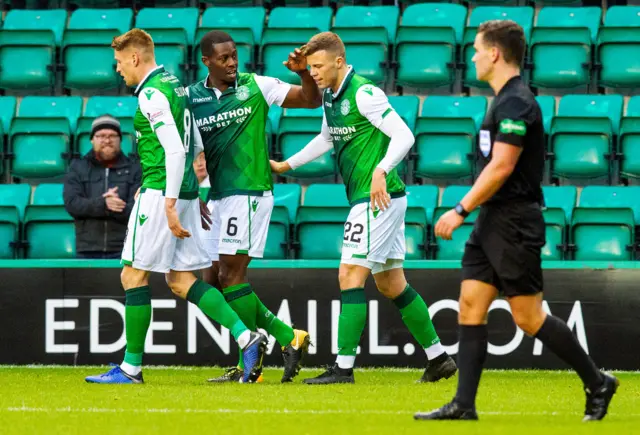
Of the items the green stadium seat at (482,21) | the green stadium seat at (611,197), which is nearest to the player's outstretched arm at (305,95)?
the green stadium seat at (611,197)

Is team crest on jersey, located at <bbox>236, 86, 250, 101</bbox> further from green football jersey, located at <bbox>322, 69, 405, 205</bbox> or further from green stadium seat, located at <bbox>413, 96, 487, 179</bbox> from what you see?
green stadium seat, located at <bbox>413, 96, 487, 179</bbox>

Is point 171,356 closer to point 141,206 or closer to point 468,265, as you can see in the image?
point 141,206

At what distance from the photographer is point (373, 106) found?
285 inches

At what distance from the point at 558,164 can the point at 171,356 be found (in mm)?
4238

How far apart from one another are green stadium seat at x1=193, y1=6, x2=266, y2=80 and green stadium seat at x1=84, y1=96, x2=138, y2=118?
2.64ft

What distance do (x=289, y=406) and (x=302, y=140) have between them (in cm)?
556

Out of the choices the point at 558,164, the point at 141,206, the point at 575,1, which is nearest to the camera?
the point at 141,206

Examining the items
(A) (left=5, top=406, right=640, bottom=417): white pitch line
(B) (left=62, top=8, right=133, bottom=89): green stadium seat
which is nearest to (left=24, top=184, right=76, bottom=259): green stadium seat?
(B) (left=62, top=8, right=133, bottom=89): green stadium seat

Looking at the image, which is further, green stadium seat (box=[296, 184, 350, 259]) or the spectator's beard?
green stadium seat (box=[296, 184, 350, 259])

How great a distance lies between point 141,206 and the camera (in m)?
7.19

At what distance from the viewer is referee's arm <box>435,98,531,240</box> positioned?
517cm

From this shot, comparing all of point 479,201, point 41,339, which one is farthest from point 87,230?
point 479,201

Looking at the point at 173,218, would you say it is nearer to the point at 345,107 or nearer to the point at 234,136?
the point at 234,136

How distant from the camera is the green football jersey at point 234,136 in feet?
24.8
